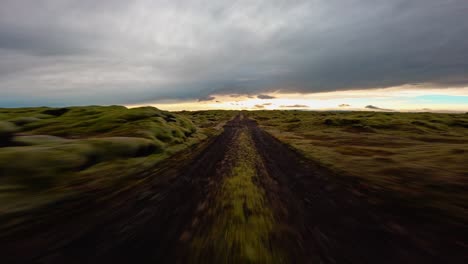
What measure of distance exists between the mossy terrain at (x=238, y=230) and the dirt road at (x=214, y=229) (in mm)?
30

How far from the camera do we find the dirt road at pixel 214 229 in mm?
6246

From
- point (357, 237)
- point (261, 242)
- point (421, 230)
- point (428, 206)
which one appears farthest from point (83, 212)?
point (428, 206)

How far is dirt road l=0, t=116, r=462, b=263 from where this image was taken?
6.25 m

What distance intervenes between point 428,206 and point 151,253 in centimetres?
1213

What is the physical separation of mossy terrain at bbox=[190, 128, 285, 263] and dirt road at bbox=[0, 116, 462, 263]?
0.03 m

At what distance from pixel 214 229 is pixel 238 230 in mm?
871

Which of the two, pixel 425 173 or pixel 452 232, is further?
pixel 425 173

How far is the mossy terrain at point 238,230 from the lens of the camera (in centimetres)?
616

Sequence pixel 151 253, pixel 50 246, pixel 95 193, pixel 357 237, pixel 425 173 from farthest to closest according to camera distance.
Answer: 1. pixel 425 173
2. pixel 95 193
3. pixel 357 237
4. pixel 50 246
5. pixel 151 253

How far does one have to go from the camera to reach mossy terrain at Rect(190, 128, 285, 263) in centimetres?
616

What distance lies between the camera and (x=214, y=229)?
25.4 feet

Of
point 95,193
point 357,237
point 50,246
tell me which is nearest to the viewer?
point 50,246

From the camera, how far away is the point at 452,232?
7770 mm

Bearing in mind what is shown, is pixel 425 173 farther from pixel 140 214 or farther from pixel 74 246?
pixel 74 246
